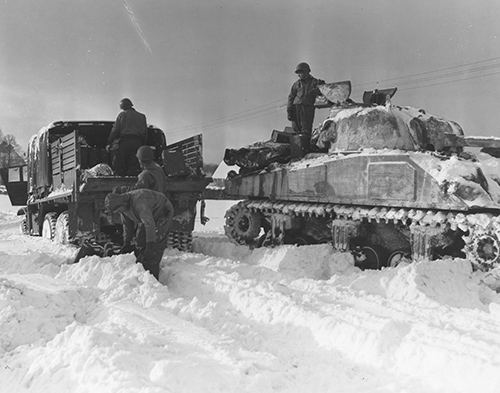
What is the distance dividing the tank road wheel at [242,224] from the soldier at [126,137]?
219cm

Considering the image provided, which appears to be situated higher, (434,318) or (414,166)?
(414,166)

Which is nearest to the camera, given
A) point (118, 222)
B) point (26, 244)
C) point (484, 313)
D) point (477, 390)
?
point (477, 390)

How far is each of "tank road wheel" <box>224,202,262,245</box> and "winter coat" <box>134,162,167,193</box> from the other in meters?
3.12

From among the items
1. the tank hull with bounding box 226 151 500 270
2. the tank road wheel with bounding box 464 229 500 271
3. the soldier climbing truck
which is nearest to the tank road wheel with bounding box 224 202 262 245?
the tank hull with bounding box 226 151 500 270

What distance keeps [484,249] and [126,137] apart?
6.64 metres

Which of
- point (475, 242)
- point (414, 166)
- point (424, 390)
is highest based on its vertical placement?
point (414, 166)

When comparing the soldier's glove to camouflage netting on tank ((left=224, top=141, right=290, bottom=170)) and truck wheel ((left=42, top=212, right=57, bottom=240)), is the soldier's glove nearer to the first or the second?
truck wheel ((left=42, top=212, right=57, bottom=240))

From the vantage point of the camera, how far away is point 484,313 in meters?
5.27

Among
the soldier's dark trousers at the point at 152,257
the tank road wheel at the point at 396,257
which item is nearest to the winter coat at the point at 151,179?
the soldier's dark trousers at the point at 152,257

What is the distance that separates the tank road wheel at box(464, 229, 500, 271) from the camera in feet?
20.8

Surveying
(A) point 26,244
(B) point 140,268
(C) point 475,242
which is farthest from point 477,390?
(A) point 26,244

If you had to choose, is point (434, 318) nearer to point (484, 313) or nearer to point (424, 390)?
point (484, 313)

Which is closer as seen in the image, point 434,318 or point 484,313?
point 434,318

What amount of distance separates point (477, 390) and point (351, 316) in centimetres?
157
